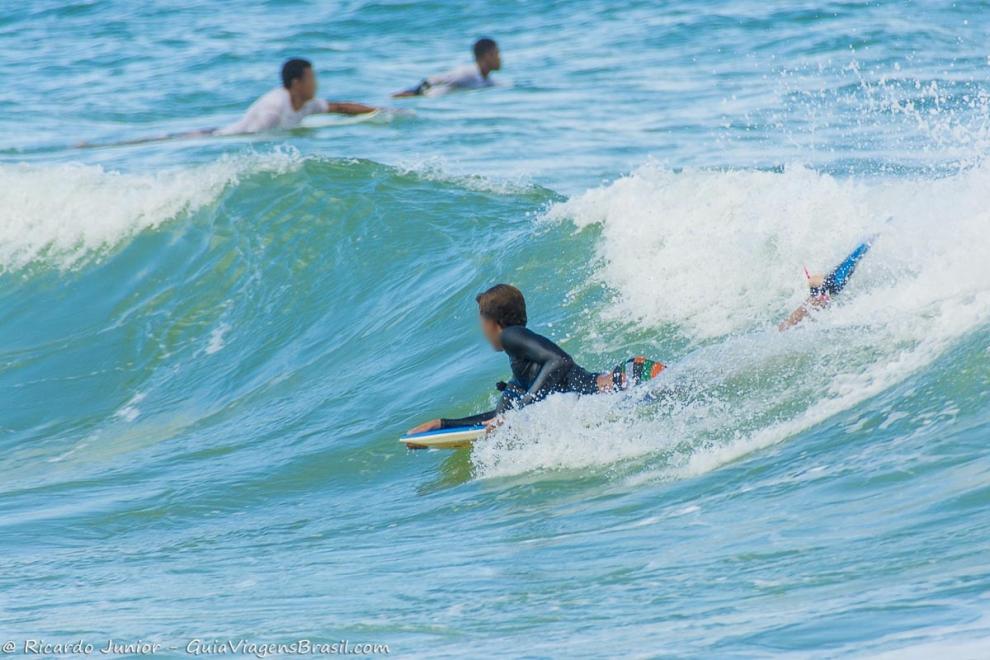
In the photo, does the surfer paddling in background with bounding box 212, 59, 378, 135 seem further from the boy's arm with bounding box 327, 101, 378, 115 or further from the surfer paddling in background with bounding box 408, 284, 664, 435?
the surfer paddling in background with bounding box 408, 284, 664, 435

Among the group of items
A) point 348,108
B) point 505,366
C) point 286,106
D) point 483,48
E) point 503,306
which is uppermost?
point 483,48

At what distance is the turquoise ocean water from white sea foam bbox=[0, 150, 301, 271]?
5cm

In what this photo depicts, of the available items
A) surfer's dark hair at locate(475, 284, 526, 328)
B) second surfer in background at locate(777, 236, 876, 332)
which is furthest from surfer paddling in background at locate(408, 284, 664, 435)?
second surfer in background at locate(777, 236, 876, 332)

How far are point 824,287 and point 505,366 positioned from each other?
2.21 metres

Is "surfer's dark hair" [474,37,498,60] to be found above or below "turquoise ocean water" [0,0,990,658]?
above

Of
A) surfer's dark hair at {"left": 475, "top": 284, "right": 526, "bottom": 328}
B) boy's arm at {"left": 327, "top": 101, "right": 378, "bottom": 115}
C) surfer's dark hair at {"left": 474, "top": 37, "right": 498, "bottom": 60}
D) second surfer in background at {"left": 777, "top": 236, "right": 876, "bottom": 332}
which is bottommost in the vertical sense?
second surfer in background at {"left": 777, "top": 236, "right": 876, "bottom": 332}

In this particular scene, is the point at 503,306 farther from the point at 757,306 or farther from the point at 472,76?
the point at 472,76

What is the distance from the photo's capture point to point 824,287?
8172mm

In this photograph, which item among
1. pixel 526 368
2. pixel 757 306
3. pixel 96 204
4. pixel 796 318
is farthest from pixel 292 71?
pixel 526 368

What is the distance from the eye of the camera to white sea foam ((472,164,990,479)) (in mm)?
7090

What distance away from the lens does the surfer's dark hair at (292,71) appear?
1719cm

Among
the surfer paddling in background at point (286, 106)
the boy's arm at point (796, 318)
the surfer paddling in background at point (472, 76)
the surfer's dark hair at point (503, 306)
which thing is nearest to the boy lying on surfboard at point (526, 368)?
the surfer's dark hair at point (503, 306)

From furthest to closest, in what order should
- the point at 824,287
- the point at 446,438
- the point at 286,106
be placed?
1. the point at 286,106
2. the point at 824,287
3. the point at 446,438

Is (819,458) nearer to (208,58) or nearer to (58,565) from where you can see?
(58,565)
